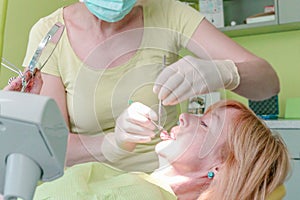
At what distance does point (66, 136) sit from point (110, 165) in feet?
2.42

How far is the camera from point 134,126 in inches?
40.3

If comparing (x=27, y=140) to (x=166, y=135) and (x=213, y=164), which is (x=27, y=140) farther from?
(x=213, y=164)

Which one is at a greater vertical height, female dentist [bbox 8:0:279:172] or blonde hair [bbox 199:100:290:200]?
female dentist [bbox 8:0:279:172]

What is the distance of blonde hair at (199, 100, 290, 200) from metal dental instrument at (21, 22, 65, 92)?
546 millimetres

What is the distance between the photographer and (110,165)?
1.19m

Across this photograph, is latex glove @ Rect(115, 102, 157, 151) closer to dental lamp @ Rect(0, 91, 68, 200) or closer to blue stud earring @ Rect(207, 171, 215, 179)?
blue stud earring @ Rect(207, 171, 215, 179)

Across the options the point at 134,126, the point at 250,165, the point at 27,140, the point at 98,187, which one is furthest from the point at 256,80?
the point at 27,140

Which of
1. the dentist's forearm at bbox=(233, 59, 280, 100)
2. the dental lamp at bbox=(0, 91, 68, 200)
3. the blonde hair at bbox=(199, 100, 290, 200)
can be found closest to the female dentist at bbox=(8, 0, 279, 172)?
the dentist's forearm at bbox=(233, 59, 280, 100)

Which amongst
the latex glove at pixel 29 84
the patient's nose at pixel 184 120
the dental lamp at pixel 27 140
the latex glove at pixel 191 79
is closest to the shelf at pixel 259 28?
the patient's nose at pixel 184 120

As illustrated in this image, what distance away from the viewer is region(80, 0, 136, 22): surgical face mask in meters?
1.22

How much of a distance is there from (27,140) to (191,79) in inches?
22.5

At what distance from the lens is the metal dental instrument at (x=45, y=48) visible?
94 centimetres

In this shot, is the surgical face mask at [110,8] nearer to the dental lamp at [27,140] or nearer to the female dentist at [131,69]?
the female dentist at [131,69]

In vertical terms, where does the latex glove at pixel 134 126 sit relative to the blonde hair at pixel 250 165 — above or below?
above
